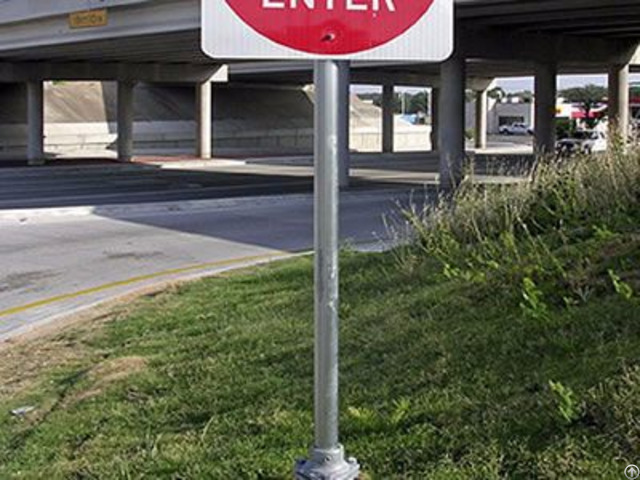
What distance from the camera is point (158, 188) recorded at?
2858cm

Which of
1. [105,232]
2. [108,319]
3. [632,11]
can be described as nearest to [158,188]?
[105,232]

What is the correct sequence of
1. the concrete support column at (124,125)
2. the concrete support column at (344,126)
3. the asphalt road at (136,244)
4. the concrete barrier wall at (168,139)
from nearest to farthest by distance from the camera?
1. the asphalt road at (136,244)
2. the concrete support column at (344,126)
3. the concrete support column at (124,125)
4. the concrete barrier wall at (168,139)

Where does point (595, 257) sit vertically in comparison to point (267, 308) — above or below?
above

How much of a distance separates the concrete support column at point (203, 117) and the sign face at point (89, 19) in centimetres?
1595

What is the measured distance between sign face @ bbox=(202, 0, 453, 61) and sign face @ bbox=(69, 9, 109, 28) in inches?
1077

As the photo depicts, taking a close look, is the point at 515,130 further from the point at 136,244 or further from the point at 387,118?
the point at 136,244

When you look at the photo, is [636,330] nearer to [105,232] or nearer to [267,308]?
[267,308]

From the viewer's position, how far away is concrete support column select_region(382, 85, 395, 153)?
6068cm

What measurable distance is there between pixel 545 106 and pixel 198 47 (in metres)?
13.1

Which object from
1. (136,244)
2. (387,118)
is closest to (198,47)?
(136,244)

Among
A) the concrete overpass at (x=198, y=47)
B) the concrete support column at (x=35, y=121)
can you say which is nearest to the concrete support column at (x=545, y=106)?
the concrete overpass at (x=198, y=47)

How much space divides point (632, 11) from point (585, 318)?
2408 centimetres

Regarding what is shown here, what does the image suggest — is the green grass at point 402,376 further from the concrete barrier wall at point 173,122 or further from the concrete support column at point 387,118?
the concrete support column at point 387,118

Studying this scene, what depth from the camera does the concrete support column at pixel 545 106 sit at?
37.4 meters
